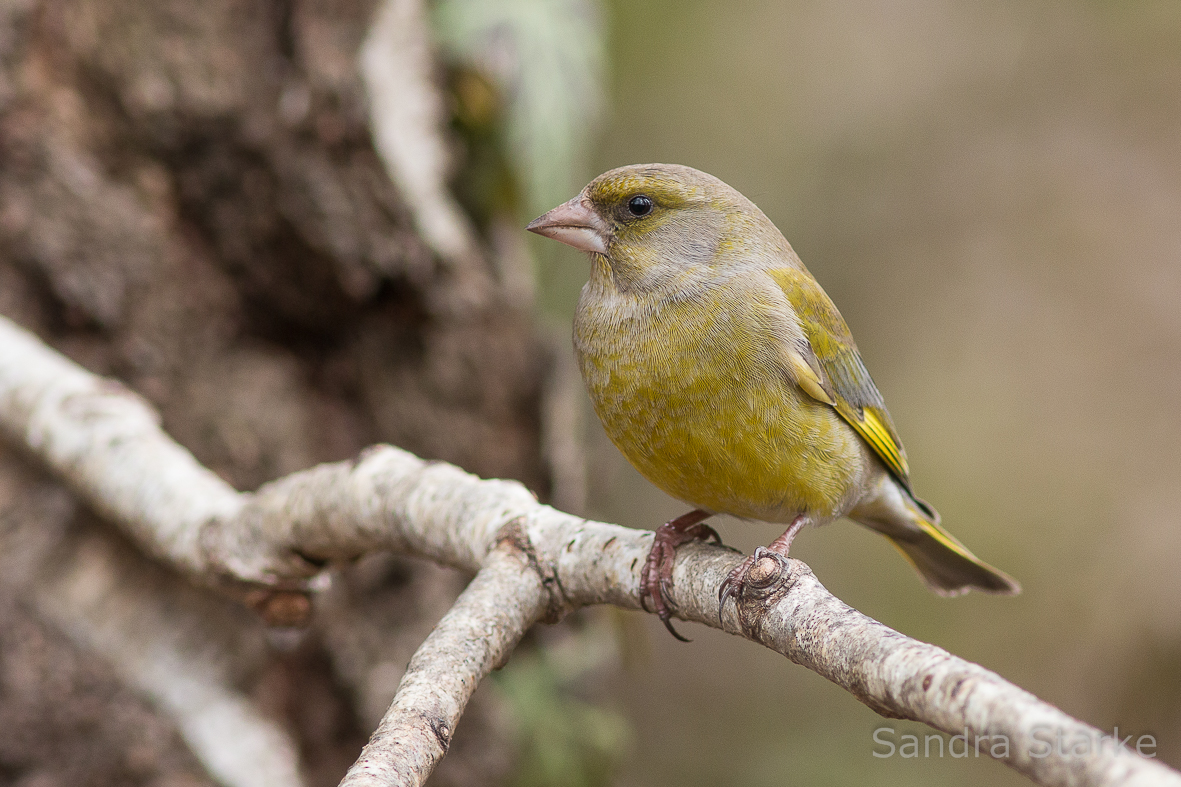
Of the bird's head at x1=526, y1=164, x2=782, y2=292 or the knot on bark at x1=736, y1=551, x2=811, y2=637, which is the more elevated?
the bird's head at x1=526, y1=164, x2=782, y2=292

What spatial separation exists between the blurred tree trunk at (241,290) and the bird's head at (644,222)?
84 centimetres

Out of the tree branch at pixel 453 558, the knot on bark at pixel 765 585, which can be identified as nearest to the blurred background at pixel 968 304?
the tree branch at pixel 453 558

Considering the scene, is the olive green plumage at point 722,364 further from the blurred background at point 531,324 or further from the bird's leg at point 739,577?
the blurred background at point 531,324

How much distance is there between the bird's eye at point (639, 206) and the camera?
329cm

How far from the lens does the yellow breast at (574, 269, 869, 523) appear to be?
2.82 metres

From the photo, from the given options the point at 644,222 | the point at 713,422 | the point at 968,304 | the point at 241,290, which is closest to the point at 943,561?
the point at 713,422

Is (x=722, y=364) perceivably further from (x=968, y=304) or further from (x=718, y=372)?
(x=968, y=304)

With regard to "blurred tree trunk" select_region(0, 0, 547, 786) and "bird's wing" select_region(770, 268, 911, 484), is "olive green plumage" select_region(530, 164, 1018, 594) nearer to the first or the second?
"bird's wing" select_region(770, 268, 911, 484)

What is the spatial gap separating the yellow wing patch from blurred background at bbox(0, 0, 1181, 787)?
55.2 inches

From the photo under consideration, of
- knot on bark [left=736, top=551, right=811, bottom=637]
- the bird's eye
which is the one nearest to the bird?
the bird's eye

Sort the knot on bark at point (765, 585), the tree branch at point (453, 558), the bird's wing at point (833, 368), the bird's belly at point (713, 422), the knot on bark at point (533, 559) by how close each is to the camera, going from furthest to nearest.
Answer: the bird's wing at point (833, 368)
the bird's belly at point (713, 422)
the knot on bark at point (533, 559)
the knot on bark at point (765, 585)
the tree branch at point (453, 558)

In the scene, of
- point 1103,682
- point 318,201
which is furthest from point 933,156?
point 318,201

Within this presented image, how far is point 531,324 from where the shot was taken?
14.3ft

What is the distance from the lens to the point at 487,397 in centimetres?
428
